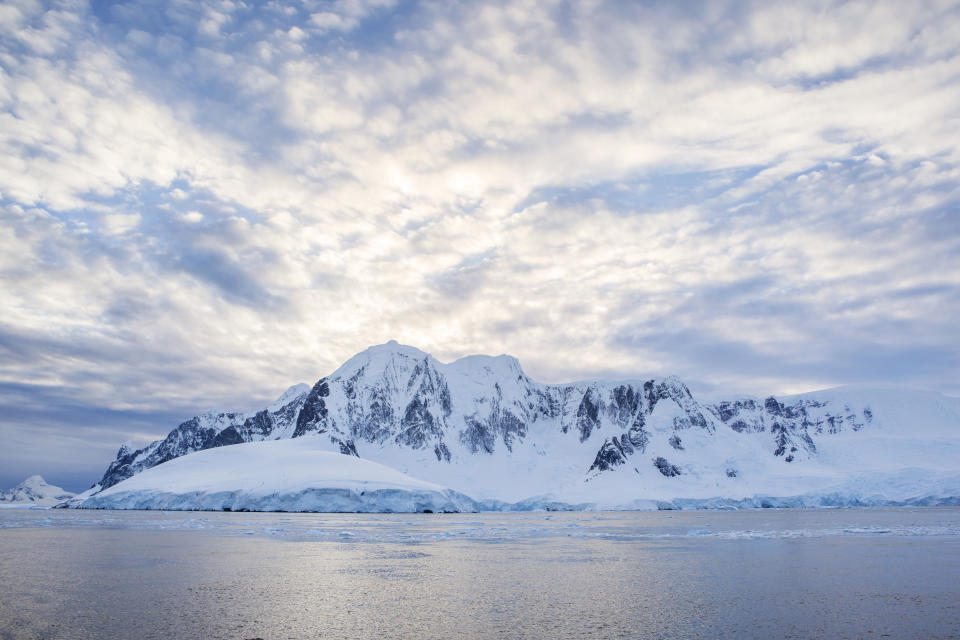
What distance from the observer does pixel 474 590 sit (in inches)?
959

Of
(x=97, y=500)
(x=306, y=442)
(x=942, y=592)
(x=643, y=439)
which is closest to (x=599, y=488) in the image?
(x=643, y=439)

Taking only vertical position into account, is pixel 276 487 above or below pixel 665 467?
below

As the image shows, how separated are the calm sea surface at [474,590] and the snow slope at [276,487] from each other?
2347 inches

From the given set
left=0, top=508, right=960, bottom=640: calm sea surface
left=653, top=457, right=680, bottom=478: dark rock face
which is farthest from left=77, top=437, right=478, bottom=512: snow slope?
left=653, top=457, right=680, bottom=478: dark rock face

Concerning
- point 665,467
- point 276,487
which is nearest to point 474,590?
point 276,487

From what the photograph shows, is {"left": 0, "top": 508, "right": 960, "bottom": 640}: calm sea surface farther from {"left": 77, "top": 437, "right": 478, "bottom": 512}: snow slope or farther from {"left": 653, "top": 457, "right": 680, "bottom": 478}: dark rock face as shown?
{"left": 653, "top": 457, "right": 680, "bottom": 478}: dark rock face

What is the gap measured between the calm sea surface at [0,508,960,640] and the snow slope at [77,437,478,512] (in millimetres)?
59623

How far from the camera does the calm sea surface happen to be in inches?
696

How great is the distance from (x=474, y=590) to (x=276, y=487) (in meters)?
84.2

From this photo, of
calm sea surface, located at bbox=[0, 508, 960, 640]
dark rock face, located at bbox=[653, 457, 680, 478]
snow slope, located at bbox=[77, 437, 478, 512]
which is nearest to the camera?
calm sea surface, located at bbox=[0, 508, 960, 640]

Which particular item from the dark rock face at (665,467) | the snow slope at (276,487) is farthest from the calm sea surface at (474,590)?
the dark rock face at (665,467)

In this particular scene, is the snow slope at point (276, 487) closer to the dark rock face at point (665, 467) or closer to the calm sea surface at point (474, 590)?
the calm sea surface at point (474, 590)

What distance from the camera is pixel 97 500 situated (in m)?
119

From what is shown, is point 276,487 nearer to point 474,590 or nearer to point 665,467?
point 474,590
